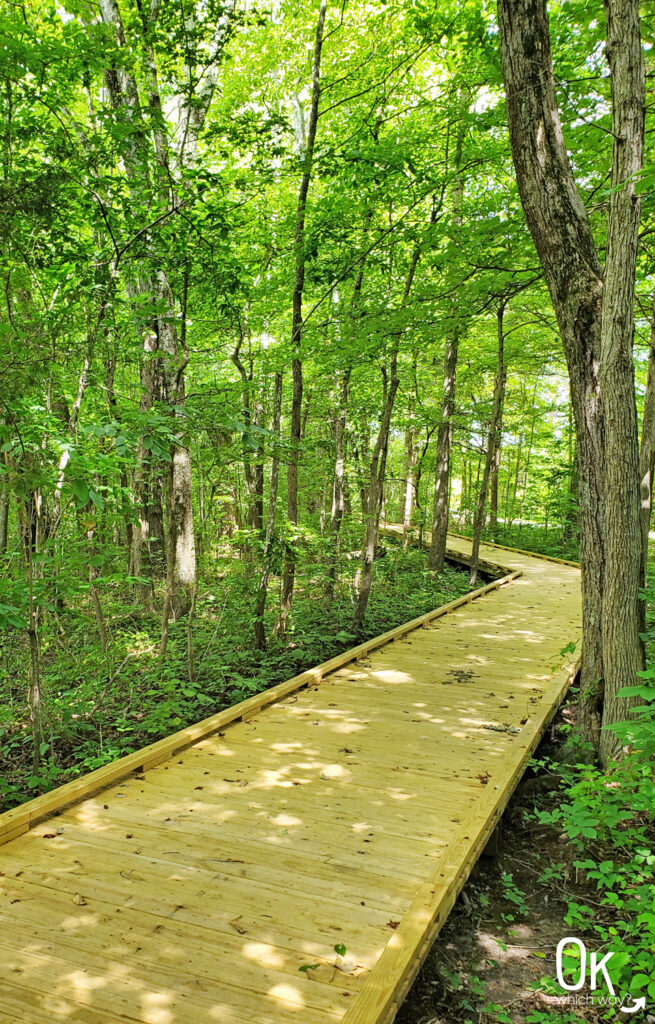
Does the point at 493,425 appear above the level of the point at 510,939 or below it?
above

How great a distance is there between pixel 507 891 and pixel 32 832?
273 centimetres

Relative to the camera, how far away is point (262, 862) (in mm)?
2840

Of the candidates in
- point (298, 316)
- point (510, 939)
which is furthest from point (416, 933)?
point (298, 316)

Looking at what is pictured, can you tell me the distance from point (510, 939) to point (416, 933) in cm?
98

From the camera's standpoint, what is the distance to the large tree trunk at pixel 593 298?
3.56 m

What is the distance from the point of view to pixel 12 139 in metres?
4.63

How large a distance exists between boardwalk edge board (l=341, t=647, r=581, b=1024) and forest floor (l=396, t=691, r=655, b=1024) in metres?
0.33

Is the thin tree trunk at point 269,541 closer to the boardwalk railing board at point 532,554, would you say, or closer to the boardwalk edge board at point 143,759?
the boardwalk edge board at point 143,759

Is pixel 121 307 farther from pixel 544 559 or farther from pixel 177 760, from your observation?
pixel 544 559

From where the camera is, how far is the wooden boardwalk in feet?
6.73

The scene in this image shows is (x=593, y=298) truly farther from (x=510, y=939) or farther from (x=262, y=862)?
(x=262, y=862)

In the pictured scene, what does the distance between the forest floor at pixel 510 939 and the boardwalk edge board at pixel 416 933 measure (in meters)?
0.33

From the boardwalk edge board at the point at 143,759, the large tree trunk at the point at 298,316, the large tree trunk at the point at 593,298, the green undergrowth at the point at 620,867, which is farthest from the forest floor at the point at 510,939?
the large tree trunk at the point at 298,316

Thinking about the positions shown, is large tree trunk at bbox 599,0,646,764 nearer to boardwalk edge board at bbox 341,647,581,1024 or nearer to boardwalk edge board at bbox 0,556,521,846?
boardwalk edge board at bbox 341,647,581,1024
